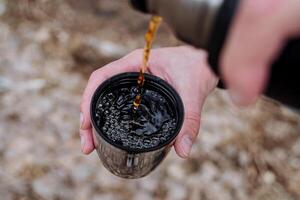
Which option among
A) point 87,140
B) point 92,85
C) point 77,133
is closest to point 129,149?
point 87,140

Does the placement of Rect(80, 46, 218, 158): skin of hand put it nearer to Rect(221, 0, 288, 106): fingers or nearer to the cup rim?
the cup rim

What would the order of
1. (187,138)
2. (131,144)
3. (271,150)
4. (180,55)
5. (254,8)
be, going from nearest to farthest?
(254,8), (131,144), (187,138), (180,55), (271,150)

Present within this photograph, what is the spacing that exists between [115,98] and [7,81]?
119 cm

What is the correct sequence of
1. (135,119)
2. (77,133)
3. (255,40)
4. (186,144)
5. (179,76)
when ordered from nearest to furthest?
1. (255,40)
2. (135,119)
3. (186,144)
4. (179,76)
5. (77,133)

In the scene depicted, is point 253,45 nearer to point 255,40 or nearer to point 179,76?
point 255,40

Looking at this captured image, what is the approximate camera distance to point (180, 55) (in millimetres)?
1784

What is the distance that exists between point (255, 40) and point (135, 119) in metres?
0.68

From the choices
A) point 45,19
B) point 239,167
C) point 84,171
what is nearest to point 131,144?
point 84,171

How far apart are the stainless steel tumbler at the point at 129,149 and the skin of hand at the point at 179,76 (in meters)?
0.15

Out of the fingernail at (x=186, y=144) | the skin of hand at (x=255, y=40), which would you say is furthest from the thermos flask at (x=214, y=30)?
the fingernail at (x=186, y=144)

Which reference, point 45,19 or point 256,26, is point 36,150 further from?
point 256,26

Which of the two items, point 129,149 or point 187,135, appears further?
point 187,135

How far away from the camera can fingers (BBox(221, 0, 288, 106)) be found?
814 millimetres

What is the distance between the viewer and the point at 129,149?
134 centimetres
